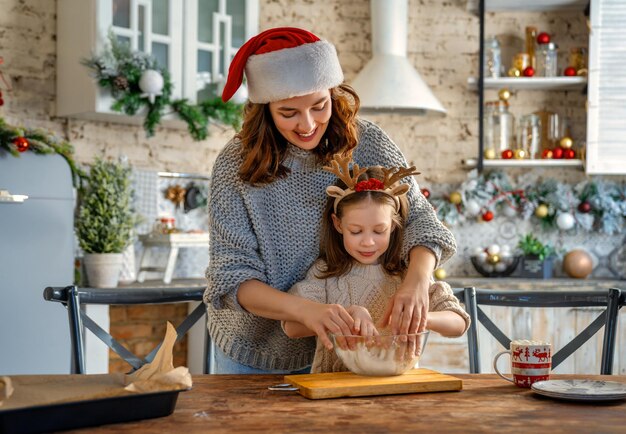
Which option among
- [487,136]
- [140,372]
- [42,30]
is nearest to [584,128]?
[487,136]

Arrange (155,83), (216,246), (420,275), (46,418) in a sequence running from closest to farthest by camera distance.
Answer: (46,418) < (420,275) < (216,246) < (155,83)

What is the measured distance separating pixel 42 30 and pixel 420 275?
2.68 m

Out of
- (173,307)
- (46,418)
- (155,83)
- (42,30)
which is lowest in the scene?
(173,307)

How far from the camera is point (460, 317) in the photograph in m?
1.68

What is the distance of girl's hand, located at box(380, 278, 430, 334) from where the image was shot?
157cm

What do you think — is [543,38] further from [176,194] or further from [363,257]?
[363,257]

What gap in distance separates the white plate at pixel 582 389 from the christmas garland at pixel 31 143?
2330 millimetres

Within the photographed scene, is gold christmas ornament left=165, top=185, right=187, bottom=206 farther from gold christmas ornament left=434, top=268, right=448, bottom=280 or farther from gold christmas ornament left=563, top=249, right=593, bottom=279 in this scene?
gold christmas ornament left=563, top=249, right=593, bottom=279

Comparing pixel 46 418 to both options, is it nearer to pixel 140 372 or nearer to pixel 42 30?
pixel 140 372

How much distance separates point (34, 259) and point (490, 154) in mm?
2296

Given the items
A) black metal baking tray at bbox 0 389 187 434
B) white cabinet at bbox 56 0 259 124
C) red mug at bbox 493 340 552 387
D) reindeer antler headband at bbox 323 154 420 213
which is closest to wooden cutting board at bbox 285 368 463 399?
red mug at bbox 493 340 552 387

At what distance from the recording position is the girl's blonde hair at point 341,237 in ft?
5.75

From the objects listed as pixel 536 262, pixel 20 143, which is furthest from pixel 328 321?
pixel 536 262

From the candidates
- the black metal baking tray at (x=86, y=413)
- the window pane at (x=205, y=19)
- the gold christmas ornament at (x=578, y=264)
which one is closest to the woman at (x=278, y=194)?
the black metal baking tray at (x=86, y=413)
